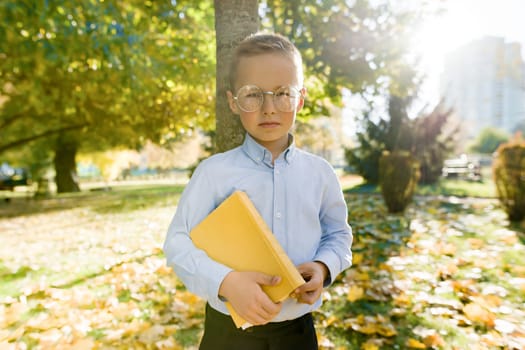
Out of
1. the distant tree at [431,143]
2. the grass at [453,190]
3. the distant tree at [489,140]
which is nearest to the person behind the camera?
the grass at [453,190]

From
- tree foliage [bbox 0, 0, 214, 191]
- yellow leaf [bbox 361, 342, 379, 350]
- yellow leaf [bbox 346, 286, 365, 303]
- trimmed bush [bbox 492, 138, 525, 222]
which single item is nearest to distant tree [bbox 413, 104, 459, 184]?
trimmed bush [bbox 492, 138, 525, 222]

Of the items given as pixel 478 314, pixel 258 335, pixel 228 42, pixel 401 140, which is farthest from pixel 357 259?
pixel 401 140

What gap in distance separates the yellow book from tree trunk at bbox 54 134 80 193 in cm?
2151

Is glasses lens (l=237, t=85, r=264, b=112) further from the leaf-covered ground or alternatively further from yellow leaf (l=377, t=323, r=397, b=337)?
yellow leaf (l=377, t=323, r=397, b=337)

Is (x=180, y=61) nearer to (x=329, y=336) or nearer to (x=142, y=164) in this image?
(x=329, y=336)

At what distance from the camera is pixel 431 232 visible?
6961 mm

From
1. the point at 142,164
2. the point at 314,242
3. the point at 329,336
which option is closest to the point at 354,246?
the point at 329,336

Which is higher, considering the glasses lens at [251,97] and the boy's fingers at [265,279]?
the glasses lens at [251,97]

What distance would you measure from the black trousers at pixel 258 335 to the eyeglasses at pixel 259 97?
898mm

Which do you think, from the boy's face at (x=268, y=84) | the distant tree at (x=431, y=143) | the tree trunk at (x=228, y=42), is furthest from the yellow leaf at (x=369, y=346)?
the distant tree at (x=431, y=143)

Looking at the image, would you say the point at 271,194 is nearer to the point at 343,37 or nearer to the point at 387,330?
the point at 387,330

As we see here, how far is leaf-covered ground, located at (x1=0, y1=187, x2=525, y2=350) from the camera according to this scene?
316 centimetres

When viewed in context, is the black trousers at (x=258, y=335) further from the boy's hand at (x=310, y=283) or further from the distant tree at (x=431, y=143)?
the distant tree at (x=431, y=143)

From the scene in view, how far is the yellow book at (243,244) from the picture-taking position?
1.30 m
